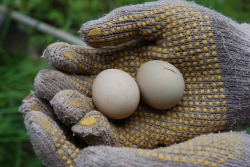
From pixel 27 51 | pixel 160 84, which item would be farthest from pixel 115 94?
pixel 27 51

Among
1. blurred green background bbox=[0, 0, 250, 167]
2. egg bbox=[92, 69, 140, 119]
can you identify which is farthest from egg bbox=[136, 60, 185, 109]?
blurred green background bbox=[0, 0, 250, 167]

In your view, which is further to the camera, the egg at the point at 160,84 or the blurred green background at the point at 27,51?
the blurred green background at the point at 27,51

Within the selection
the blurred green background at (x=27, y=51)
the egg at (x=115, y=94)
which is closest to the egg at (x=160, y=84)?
the egg at (x=115, y=94)

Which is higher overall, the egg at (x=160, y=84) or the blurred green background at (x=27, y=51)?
the egg at (x=160, y=84)

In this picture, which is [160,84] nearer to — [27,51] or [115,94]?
[115,94]

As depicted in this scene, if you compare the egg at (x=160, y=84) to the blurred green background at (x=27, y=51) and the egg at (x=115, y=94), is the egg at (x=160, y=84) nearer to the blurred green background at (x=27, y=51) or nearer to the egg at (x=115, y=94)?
the egg at (x=115, y=94)

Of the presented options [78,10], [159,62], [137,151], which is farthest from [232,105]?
[78,10]
